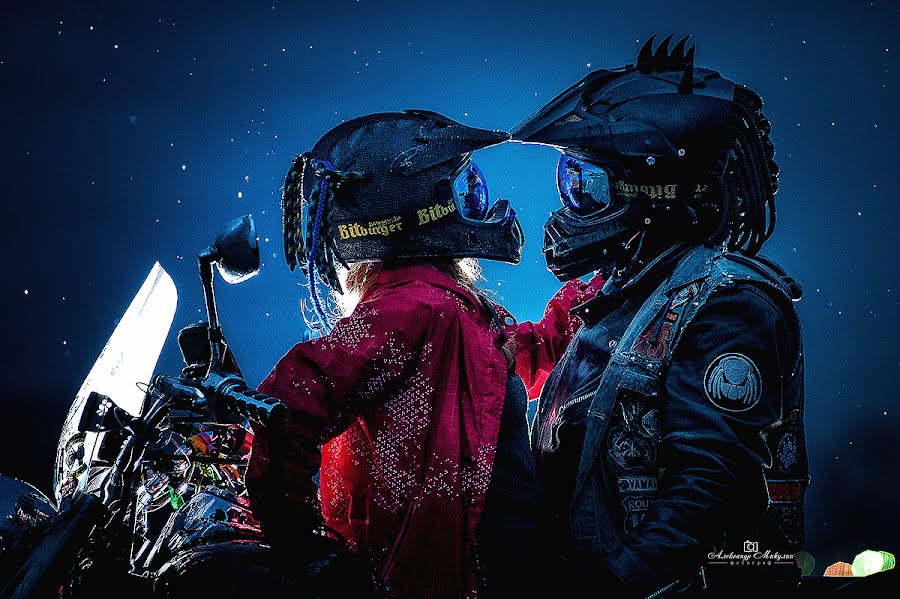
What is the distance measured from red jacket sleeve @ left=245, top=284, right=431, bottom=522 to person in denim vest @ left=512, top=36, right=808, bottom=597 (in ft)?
1.66

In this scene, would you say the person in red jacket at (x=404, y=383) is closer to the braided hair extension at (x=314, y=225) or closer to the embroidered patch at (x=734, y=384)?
the braided hair extension at (x=314, y=225)

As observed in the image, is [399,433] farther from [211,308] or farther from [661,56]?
[661,56]

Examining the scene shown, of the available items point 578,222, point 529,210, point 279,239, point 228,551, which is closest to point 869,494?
point 529,210

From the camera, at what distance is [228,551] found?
2109 millimetres

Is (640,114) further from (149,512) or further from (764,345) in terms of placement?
(149,512)

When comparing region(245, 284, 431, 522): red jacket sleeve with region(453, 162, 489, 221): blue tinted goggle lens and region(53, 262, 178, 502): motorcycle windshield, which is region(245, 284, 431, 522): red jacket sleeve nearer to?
region(53, 262, 178, 502): motorcycle windshield

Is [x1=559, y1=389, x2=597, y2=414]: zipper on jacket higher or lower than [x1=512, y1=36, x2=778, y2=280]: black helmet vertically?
lower

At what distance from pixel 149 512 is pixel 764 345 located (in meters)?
1.45

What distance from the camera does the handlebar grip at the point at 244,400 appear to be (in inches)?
70.2

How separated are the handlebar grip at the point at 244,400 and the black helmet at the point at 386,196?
67 cm

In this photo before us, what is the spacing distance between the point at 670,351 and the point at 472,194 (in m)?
0.79

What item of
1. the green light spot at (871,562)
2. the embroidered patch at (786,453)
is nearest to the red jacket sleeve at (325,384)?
the embroidered patch at (786,453)

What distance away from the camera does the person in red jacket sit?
2135mm

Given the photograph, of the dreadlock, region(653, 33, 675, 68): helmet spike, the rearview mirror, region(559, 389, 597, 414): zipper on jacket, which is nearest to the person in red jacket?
region(559, 389, 597, 414): zipper on jacket
